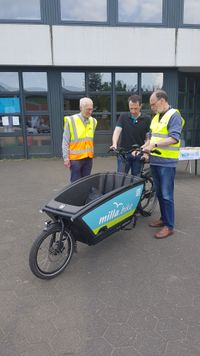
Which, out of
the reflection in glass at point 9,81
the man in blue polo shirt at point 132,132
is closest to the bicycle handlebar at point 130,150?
the man in blue polo shirt at point 132,132

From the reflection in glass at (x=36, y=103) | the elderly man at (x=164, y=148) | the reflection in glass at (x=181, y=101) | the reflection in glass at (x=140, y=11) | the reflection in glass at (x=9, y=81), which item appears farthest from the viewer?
the reflection in glass at (x=181, y=101)

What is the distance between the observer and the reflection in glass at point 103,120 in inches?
416

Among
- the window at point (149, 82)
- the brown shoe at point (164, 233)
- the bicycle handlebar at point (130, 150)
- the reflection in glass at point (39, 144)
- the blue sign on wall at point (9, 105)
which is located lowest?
the brown shoe at point (164, 233)

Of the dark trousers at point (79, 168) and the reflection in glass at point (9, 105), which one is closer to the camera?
the dark trousers at point (79, 168)

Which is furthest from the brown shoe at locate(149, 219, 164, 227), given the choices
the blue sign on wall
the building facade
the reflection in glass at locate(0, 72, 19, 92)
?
the reflection in glass at locate(0, 72, 19, 92)

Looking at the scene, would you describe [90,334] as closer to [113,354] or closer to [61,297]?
[113,354]

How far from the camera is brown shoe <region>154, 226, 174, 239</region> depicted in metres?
4.00

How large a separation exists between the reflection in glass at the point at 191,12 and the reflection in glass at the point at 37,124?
560cm

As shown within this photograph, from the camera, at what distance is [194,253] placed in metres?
3.62

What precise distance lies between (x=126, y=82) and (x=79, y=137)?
6826 millimetres

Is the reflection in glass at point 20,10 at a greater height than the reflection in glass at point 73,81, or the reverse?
the reflection in glass at point 20,10

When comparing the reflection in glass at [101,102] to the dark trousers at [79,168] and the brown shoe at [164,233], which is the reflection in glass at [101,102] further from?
the brown shoe at [164,233]

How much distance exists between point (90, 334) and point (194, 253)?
1.76 metres

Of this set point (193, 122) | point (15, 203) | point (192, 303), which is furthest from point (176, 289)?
point (193, 122)
